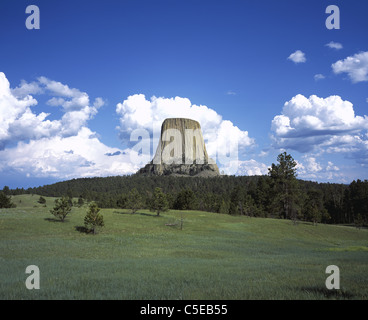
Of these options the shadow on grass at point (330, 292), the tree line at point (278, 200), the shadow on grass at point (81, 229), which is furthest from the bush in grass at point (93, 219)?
the shadow on grass at point (330, 292)

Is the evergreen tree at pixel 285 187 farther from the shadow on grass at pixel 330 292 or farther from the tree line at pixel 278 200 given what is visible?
the shadow on grass at pixel 330 292

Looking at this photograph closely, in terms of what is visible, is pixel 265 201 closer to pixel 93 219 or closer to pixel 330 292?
pixel 93 219

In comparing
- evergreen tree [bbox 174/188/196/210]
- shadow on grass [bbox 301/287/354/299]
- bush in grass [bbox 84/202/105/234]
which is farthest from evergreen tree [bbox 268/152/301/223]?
shadow on grass [bbox 301/287/354/299]

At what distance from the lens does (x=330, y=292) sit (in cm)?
1048

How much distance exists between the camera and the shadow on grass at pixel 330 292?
32.1 feet

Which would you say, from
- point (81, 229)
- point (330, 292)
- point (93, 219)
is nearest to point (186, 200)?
point (81, 229)

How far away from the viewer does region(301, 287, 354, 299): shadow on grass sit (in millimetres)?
9789

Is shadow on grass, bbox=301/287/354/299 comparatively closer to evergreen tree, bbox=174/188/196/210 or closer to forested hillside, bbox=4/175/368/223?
forested hillside, bbox=4/175/368/223

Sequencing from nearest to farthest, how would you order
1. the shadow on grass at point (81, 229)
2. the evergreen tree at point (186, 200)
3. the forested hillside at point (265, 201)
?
the shadow on grass at point (81, 229)
the forested hillside at point (265, 201)
the evergreen tree at point (186, 200)

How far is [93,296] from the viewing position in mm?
10703

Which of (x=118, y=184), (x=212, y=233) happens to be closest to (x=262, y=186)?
(x=212, y=233)

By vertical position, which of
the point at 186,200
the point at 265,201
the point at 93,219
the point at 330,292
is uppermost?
the point at 330,292

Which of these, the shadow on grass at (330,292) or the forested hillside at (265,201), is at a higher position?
the shadow on grass at (330,292)

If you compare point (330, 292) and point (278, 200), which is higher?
point (330, 292)
